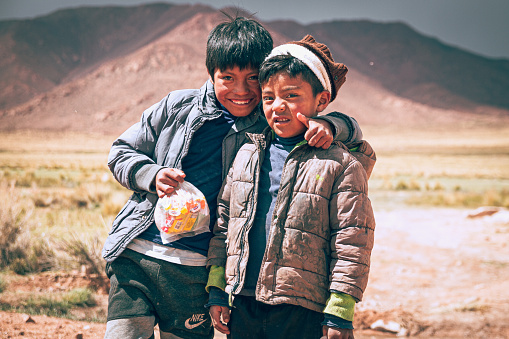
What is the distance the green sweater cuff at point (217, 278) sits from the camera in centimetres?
253

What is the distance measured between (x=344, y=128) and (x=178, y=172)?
31.9 inches

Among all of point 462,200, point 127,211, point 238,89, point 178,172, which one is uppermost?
point 462,200

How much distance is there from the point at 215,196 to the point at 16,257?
476 centimetres

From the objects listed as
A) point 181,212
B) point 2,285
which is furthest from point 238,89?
point 2,285

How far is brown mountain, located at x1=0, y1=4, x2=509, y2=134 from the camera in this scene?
7069 cm

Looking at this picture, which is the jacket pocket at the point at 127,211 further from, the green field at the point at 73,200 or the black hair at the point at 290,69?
the green field at the point at 73,200

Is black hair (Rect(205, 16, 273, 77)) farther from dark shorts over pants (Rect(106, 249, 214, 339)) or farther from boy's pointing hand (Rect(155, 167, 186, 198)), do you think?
dark shorts over pants (Rect(106, 249, 214, 339))

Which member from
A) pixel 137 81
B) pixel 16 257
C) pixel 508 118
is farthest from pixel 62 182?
pixel 508 118

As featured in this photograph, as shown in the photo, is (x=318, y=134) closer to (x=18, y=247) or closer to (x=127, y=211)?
(x=127, y=211)

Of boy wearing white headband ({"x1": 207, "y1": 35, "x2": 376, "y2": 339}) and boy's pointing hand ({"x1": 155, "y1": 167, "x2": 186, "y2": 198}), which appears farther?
boy's pointing hand ({"x1": 155, "y1": 167, "x2": 186, "y2": 198})

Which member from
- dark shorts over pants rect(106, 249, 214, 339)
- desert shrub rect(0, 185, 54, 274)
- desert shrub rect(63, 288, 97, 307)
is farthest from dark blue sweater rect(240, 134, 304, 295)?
desert shrub rect(0, 185, 54, 274)

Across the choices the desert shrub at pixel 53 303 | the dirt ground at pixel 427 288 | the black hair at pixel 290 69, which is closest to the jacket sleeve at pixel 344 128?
the black hair at pixel 290 69

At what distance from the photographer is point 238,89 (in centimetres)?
262

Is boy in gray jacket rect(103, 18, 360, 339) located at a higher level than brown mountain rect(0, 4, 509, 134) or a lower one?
lower
